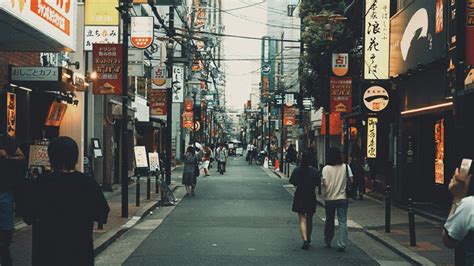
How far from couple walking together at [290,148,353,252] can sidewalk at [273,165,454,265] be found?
1189mm

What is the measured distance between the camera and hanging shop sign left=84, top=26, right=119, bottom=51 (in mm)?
21206

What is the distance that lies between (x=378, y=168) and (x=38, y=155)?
52.5 feet

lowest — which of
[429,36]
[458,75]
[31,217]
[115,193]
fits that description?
[115,193]

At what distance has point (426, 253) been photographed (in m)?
11.6

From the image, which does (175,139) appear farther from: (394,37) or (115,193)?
(394,37)

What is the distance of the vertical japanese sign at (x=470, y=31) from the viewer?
10938mm

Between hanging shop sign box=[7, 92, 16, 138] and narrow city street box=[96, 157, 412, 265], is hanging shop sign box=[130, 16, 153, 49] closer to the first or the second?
narrow city street box=[96, 157, 412, 265]

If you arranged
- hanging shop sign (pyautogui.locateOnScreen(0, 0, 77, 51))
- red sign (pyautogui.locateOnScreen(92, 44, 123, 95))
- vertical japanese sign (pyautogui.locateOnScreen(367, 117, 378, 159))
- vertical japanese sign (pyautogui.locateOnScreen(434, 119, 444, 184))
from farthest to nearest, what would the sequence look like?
vertical japanese sign (pyautogui.locateOnScreen(367, 117, 378, 159)) → vertical japanese sign (pyautogui.locateOnScreen(434, 119, 444, 184)) → red sign (pyautogui.locateOnScreen(92, 44, 123, 95)) → hanging shop sign (pyautogui.locateOnScreen(0, 0, 77, 51))

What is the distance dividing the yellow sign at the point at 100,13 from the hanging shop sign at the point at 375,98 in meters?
8.42

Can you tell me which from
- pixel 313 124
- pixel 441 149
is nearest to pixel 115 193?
pixel 441 149

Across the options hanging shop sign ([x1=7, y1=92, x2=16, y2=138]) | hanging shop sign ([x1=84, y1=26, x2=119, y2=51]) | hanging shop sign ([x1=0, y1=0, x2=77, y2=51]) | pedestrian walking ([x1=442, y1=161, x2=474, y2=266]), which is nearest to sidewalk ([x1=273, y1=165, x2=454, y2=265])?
pedestrian walking ([x1=442, y1=161, x2=474, y2=266])

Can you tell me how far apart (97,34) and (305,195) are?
11.5 metres

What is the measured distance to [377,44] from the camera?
840 inches

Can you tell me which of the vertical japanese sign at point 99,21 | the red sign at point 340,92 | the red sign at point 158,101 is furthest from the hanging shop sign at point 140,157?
the red sign at point 340,92
